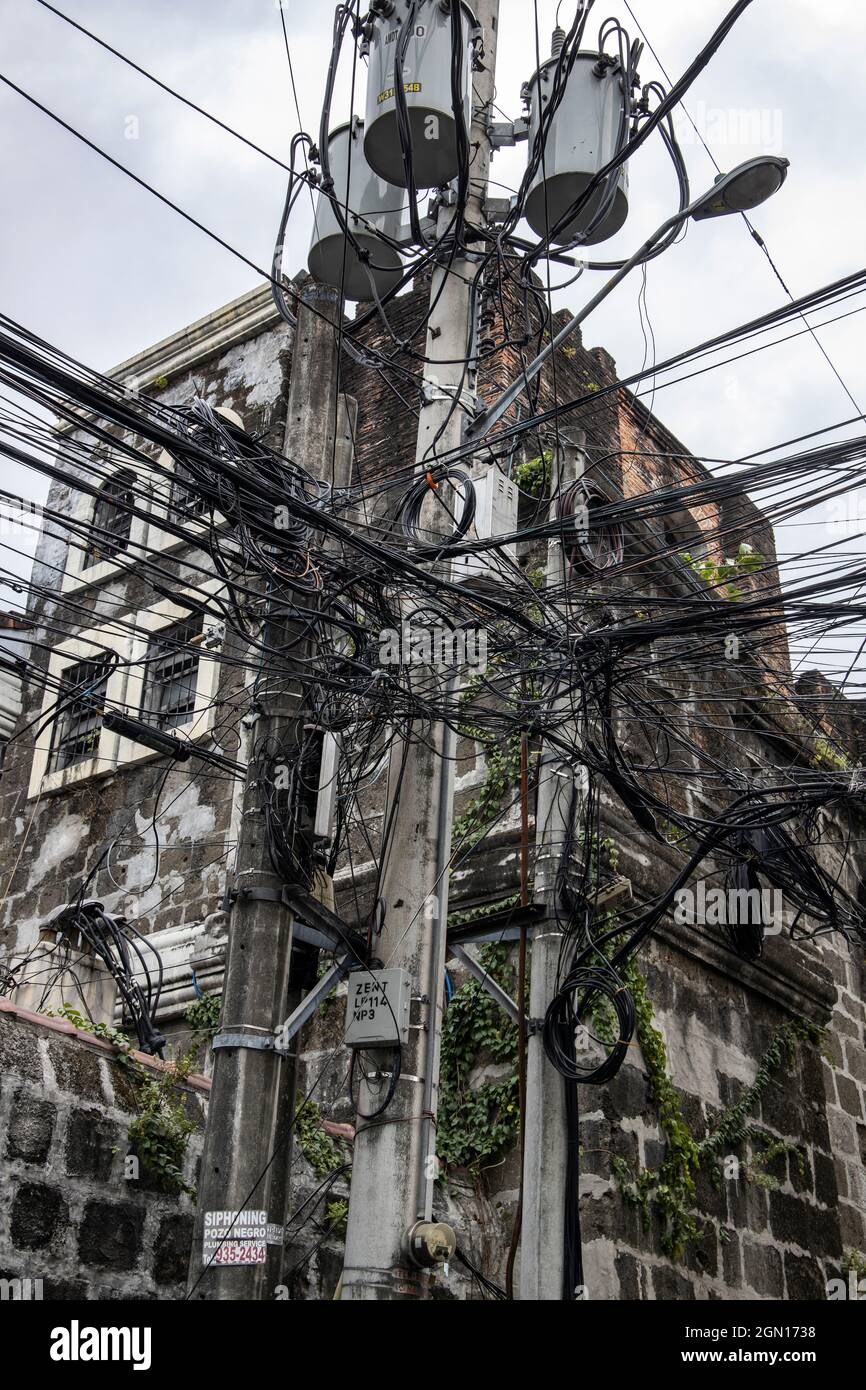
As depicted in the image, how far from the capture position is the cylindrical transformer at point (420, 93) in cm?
729

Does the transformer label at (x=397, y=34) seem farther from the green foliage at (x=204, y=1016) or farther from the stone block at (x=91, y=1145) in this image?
the green foliage at (x=204, y=1016)

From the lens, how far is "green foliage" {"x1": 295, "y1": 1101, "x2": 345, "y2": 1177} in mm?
7465

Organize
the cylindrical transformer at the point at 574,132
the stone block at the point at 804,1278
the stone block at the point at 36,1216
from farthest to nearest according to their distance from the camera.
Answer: the stone block at the point at 804,1278 < the cylindrical transformer at the point at 574,132 < the stone block at the point at 36,1216

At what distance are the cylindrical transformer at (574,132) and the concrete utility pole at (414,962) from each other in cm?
133

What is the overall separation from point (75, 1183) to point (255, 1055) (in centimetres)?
127

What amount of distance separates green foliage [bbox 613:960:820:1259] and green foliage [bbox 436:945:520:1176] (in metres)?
0.73

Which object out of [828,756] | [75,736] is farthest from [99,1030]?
[828,756]

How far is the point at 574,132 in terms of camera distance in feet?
26.0

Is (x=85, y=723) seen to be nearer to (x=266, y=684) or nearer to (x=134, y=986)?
(x=134, y=986)

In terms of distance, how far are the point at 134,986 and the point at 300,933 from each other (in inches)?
112

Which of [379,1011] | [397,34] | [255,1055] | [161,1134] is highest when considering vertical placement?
[397,34]

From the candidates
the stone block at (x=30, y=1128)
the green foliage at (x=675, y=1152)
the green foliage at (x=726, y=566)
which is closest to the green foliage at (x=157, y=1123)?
the stone block at (x=30, y=1128)

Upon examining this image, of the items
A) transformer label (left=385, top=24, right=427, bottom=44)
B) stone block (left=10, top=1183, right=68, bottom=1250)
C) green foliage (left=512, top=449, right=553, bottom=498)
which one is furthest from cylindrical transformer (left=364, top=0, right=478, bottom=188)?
stone block (left=10, top=1183, right=68, bottom=1250)

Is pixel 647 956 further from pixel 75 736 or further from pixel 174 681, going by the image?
pixel 75 736
